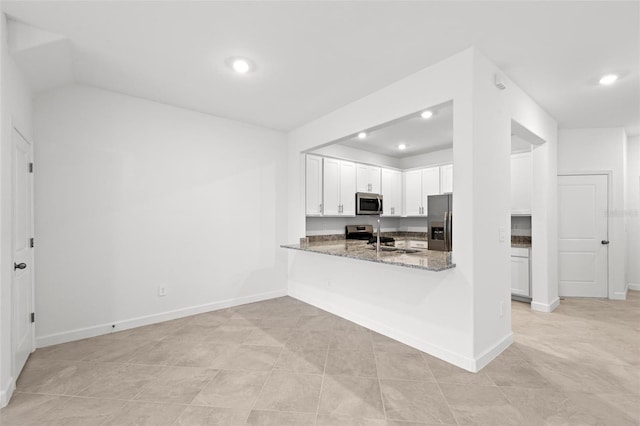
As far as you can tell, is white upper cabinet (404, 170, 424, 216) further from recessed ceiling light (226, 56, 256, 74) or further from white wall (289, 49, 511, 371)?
recessed ceiling light (226, 56, 256, 74)

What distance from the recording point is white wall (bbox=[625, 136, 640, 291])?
514cm

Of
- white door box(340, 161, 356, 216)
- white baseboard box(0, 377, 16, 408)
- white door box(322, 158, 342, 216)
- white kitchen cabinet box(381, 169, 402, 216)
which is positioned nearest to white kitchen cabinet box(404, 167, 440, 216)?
white kitchen cabinet box(381, 169, 402, 216)

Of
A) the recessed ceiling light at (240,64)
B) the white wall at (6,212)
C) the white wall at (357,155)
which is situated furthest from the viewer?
the white wall at (357,155)

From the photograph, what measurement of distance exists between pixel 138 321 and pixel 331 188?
→ 11.1 feet

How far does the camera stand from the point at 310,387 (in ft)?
7.31

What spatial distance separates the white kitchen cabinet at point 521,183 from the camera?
465 cm

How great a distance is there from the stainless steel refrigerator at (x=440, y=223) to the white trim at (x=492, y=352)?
1049mm

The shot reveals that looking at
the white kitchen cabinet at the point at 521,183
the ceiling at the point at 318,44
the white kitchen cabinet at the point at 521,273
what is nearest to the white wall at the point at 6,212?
the ceiling at the point at 318,44

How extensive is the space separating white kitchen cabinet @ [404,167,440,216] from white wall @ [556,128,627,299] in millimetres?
2180

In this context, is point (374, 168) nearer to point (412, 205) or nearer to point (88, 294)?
point (412, 205)

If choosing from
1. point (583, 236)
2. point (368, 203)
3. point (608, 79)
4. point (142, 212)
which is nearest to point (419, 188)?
point (368, 203)

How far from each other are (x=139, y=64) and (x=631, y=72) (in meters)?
4.91

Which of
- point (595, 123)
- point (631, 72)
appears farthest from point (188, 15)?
point (595, 123)

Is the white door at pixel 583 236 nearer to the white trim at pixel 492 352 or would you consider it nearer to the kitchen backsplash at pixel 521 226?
the kitchen backsplash at pixel 521 226
